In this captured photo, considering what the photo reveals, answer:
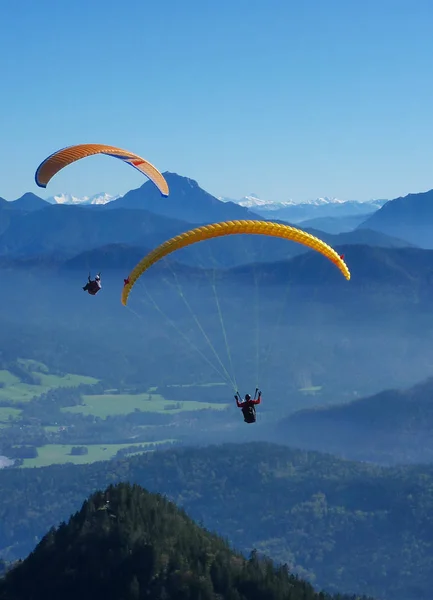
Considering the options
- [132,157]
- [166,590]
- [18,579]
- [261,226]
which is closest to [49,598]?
[18,579]

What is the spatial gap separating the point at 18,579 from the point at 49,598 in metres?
5.26

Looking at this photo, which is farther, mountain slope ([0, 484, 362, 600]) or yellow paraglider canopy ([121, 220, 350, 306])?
mountain slope ([0, 484, 362, 600])

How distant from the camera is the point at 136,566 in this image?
3767 inches

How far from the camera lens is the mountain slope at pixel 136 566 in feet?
309

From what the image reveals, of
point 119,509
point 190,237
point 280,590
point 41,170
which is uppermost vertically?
point 41,170

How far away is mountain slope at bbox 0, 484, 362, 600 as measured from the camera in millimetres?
94188

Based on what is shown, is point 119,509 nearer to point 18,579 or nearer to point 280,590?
point 18,579

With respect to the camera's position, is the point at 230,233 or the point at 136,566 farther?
the point at 136,566

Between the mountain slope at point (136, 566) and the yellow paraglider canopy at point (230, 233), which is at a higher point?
the yellow paraglider canopy at point (230, 233)

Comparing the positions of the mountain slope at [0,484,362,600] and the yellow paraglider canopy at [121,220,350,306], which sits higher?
the yellow paraglider canopy at [121,220,350,306]

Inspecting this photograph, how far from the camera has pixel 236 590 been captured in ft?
311

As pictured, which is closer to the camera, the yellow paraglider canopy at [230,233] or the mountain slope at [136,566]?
the yellow paraglider canopy at [230,233]

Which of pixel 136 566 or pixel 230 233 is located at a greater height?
pixel 230 233

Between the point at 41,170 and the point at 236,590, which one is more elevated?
the point at 41,170
